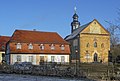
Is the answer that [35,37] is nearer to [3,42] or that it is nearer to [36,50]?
[36,50]

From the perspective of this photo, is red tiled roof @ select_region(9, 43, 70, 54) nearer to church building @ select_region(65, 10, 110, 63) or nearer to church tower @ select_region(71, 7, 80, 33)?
→ church building @ select_region(65, 10, 110, 63)

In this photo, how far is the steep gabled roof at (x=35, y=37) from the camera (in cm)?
6146

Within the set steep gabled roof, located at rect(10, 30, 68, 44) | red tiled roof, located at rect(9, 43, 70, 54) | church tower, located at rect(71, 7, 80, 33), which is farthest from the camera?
church tower, located at rect(71, 7, 80, 33)

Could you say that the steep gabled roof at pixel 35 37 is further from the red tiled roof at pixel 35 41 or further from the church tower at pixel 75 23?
the church tower at pixel 75 23

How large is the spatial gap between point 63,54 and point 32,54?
24.7ft

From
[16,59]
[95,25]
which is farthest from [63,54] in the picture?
[95,25]

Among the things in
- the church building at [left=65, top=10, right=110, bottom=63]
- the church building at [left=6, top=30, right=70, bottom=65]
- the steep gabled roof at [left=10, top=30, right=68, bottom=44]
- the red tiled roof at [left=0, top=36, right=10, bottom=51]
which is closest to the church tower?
the church building at [left=65, top=10, right=110, bottom=63]

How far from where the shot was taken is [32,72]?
3191cm

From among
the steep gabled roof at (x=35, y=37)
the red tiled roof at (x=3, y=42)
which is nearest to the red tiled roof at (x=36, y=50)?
the steep gabled roof at (x=35, y=37)

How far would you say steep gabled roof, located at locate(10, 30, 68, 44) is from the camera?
2420 inches

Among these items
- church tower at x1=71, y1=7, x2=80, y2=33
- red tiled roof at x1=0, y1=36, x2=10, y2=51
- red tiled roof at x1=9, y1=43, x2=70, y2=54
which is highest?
church tower at x1=71, y1=7, x2=80, y2=33

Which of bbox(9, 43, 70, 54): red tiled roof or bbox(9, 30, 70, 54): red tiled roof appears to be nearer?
bbox(9, 43, 70, 54): red tiled roof

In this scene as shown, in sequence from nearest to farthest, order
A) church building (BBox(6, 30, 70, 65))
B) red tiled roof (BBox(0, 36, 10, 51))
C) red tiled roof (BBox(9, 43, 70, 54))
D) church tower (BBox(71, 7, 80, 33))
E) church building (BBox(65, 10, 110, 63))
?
red tiled roof (BBox(9, 43, 70, 54)), church building (BBox(6, 30, 70, 65)), church building (BBox(65, 10, 110, 63)), red tiled roof (BBox(0, 36, 10, 51)), church tower (BBox(71, 7, 80, 33))

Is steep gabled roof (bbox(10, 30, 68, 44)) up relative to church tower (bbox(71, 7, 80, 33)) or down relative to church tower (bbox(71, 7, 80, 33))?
down
